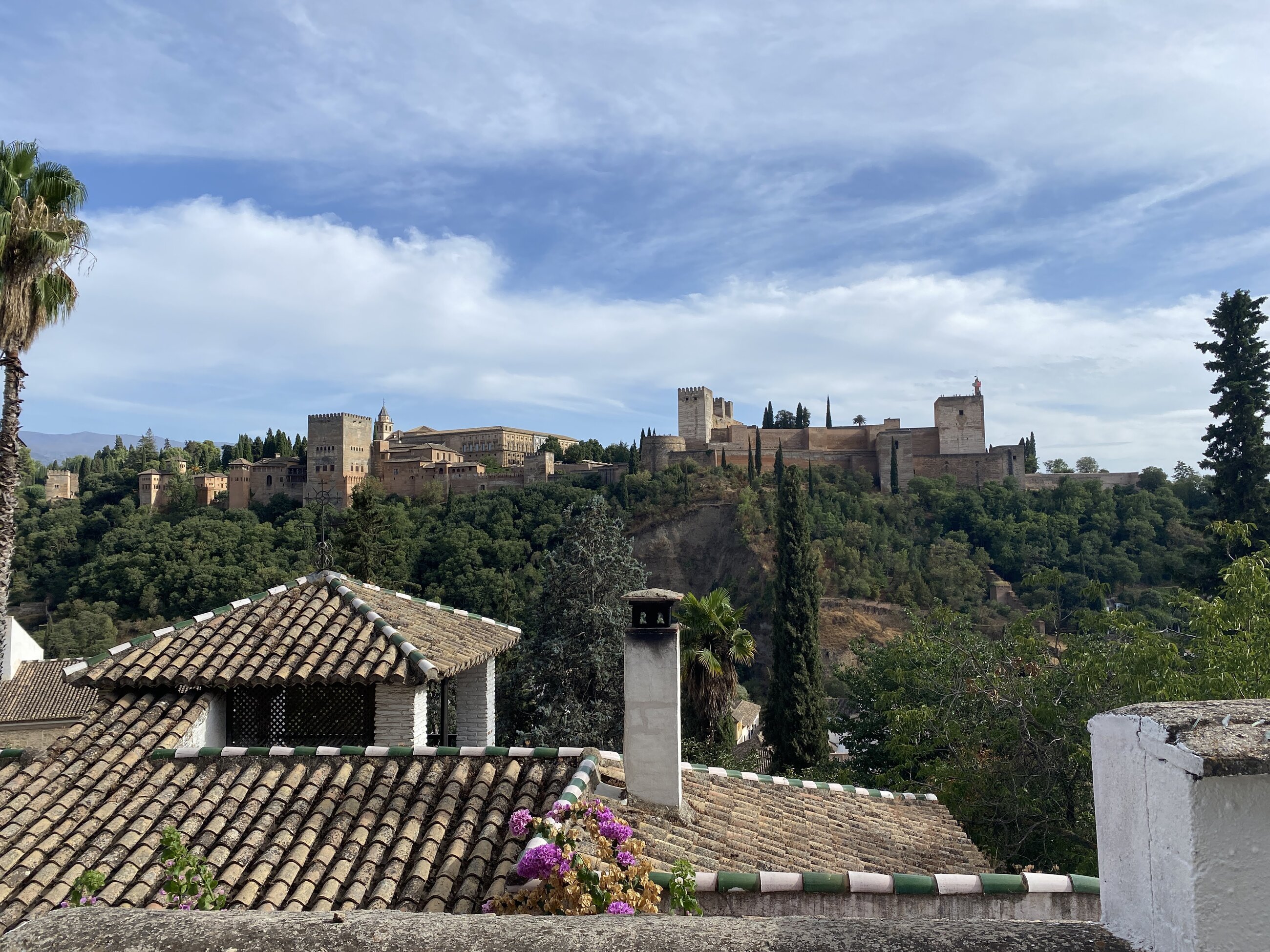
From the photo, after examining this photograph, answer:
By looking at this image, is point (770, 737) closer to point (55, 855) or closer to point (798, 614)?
point (798, 614)

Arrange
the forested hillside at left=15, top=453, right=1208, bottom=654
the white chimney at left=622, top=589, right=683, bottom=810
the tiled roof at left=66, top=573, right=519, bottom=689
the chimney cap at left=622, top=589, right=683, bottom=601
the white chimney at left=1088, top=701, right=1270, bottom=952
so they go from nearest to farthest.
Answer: the white chimney at left=1088, top=701, right=1270, bottom=952 < the white chimney at left=622, top=589, right=683, bottom=810 < the chimney cap at left=622, top=589, right=683, bottom=601 < the tiled roof at left=66, top=573, right=519, bottom=689 < the forested hillside at left=15, top=453, right=1208, bottom=654

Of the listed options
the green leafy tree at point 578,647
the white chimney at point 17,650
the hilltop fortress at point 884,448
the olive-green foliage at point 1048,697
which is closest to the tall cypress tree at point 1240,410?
the olive-green foliage at point 1048,697

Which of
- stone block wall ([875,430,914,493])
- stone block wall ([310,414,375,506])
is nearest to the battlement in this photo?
stone block wall ([310,414,375,506])

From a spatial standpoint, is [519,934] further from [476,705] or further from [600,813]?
[476,705]

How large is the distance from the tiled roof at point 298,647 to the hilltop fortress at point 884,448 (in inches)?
2453

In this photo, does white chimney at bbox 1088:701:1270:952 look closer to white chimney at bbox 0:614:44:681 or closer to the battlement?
white chimney at bbox 0:614:44:681

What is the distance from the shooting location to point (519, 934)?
1248mm

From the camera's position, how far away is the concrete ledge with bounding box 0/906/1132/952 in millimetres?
1178

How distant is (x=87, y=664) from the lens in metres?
7.54

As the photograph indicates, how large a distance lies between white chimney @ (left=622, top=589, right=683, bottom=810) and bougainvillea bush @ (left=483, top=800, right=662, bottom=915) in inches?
52.7

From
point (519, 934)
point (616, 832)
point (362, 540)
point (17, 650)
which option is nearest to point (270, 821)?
point (616, 832)

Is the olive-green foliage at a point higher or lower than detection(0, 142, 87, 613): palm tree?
lower

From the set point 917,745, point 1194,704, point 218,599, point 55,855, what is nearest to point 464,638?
point 55,855

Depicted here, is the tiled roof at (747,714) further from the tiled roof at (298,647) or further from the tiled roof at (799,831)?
the tiled roof at (298,647)
